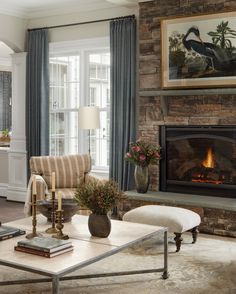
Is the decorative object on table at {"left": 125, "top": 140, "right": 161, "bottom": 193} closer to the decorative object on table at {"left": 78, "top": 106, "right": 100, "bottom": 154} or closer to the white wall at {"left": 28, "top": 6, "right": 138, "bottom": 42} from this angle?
the decorative object on table at {"left": 78, "top": 106, "right": 100, "bottom": 154}

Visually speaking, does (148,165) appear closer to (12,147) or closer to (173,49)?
(173,49)

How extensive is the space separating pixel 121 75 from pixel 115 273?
324 centimetres

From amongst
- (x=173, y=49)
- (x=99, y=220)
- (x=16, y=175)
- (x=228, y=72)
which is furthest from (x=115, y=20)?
(x=99, y=220)

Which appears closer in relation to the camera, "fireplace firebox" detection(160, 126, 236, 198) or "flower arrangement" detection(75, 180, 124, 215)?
"flower arrangement" detection(75, 180, 124, 215)

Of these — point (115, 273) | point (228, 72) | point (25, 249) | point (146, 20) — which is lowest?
point (115, 273)

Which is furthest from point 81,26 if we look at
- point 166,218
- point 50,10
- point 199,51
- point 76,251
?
point 76,251

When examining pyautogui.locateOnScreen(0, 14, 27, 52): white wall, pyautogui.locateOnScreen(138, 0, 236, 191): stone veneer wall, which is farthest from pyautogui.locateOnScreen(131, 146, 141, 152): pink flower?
pyautogui.locateOnScreen(0, 14, 27, 52): white wall

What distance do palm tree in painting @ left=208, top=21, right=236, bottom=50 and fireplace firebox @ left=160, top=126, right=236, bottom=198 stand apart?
0.92 m

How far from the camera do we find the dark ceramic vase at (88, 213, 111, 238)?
3344 mm

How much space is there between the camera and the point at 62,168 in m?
5.50

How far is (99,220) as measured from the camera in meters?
3.35

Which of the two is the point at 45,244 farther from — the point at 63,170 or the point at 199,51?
the point at 199,51

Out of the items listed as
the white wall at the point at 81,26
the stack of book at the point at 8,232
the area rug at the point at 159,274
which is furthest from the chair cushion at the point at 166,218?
the white wall at the point at 81,26

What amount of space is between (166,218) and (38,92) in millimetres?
3444
